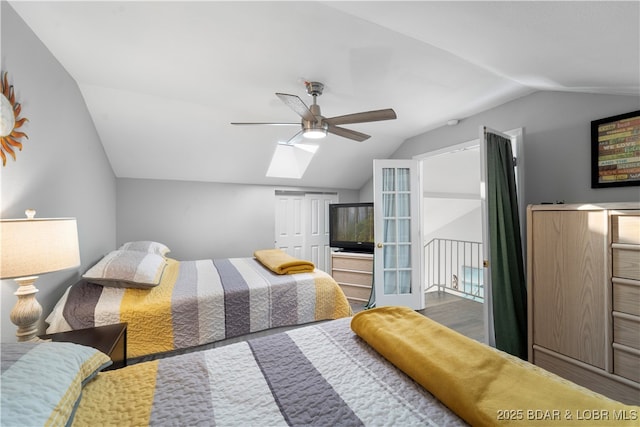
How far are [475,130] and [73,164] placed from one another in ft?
13.2

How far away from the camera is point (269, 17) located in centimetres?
159

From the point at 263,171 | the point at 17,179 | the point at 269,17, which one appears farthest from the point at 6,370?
the point at 263,171

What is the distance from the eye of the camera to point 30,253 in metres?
1.24

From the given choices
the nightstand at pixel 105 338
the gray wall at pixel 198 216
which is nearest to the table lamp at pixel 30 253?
the nightstand at pixel 105 338

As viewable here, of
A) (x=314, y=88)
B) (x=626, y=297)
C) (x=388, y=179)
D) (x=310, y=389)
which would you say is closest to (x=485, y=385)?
(x=310, y=389)

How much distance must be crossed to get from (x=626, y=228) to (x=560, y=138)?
1.04m

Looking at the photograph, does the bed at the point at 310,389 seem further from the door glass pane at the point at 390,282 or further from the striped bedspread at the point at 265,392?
the door glass pane at the point at 390,282

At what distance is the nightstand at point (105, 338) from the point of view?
1450mm

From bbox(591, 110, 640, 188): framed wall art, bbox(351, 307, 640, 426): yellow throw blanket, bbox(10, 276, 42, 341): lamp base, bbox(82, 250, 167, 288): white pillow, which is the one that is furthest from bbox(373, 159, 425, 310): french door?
bbox(10, 276, 42, 341): lamp base

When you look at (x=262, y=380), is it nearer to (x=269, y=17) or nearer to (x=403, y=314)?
(x=403, y=314)

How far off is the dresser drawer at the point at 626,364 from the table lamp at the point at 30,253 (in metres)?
3.21

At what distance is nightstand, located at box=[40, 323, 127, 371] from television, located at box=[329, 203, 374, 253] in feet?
10.6

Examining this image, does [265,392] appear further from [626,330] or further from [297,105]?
[626,330]

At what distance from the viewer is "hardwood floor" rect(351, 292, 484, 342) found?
122 inches
